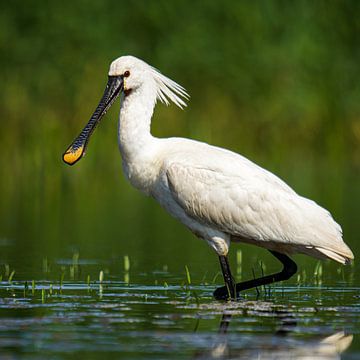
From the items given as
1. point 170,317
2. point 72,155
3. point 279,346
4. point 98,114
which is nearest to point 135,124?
point 98,114

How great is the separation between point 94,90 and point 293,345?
16.8 metres

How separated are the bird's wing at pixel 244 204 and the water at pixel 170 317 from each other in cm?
52

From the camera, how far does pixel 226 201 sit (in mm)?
9766

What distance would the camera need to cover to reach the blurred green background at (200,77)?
75.4 feet

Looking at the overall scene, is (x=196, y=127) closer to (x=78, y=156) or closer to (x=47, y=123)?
(x=47, y=123)

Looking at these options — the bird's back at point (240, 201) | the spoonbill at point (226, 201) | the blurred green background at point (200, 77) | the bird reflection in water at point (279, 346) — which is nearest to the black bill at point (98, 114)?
the spoonbill at point (226, 201)

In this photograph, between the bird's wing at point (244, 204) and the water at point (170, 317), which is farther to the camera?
the bird's wing at point (244, 204)

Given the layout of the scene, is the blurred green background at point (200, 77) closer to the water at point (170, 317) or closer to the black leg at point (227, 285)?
the water at point (170, 317)

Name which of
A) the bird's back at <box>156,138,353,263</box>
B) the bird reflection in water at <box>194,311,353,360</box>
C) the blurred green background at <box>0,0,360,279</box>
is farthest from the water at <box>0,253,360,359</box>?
the blurred green background at <box>0,0,360,279</box>

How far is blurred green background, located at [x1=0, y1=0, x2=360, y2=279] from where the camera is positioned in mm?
22969

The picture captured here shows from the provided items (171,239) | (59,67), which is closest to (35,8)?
(59,67)

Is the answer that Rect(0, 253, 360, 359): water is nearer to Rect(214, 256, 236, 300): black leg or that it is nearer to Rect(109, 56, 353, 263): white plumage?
Rect(214, 256, 236, 300): black leg

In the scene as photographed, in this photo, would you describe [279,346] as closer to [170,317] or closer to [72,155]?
[170,317]

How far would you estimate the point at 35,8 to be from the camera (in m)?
24.9
